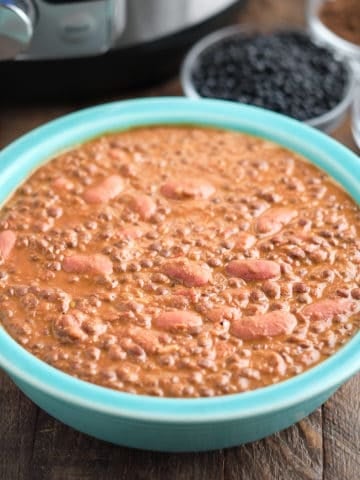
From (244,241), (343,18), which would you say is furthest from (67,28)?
(343,18)

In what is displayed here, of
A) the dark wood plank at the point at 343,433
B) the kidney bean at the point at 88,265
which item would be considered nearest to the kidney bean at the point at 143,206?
the kidney bean at the point at 88,265

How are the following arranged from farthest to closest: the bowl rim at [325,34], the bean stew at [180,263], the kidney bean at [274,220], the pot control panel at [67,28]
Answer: the bowl rim at [325,34], the pot control panel at [67,28], the kidney bean at [274,220], the bean stew at [180,263]

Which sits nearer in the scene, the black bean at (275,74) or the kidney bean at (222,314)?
the kidney bean at (222,314)

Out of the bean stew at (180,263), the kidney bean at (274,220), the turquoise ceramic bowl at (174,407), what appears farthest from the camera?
the kidney bean at (274,220)

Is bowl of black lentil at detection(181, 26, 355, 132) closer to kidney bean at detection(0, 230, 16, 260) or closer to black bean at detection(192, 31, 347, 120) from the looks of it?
black bean at detection(192, 31, 347, 120)

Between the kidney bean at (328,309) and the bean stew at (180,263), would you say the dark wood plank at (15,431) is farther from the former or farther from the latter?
the kidney bean at (328,309)

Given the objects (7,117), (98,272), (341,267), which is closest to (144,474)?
(98,272)

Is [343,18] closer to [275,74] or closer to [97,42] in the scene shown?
[275,74]

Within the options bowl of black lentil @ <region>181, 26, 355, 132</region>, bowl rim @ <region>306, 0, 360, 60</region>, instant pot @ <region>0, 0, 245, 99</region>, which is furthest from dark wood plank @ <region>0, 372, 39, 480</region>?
bowl rim @ <region>306, 0, 360, 60</region>
